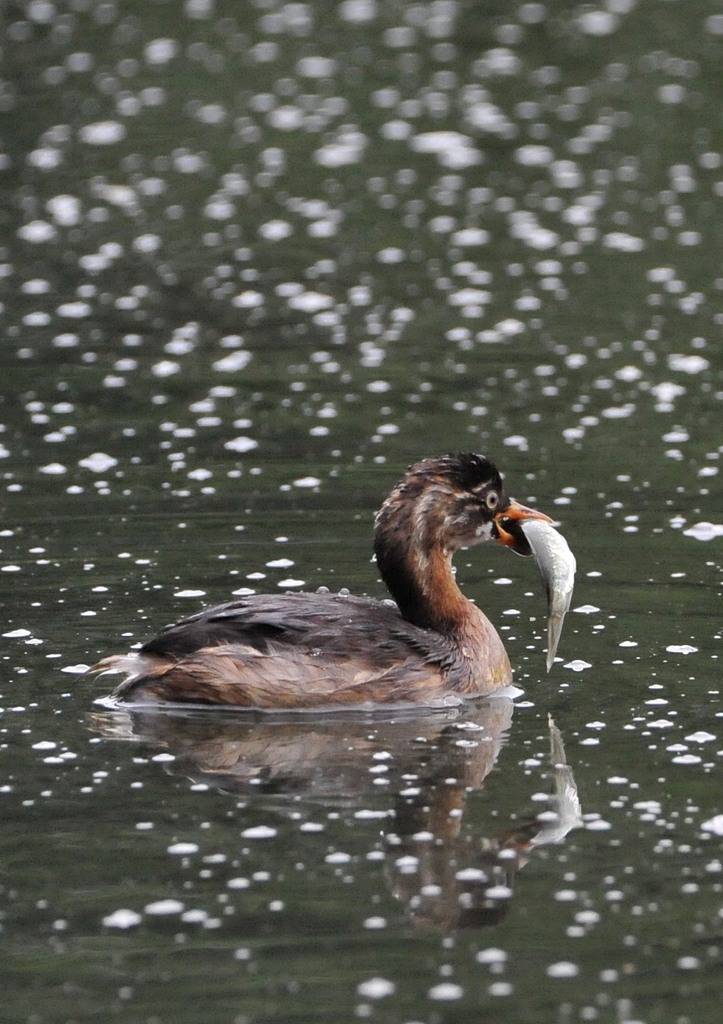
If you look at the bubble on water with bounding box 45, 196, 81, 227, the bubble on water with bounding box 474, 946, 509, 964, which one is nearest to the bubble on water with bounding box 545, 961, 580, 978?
the bubble on water with bounding box 474, 946, 509, 964

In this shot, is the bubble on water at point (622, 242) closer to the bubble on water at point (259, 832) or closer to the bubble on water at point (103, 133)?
the bubble on water at point (103, 133)

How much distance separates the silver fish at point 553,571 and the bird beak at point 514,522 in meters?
0.14

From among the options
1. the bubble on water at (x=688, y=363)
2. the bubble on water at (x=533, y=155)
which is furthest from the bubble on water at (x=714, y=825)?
the bubble on water at (x=533, y=155)

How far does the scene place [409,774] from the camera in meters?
12.2

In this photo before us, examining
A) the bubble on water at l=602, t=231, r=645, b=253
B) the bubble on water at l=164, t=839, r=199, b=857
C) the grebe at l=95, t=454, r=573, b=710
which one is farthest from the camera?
the bubble on water at l=602, t=231, r=645, b=253

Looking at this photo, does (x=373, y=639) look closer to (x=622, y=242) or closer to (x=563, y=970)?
(x=563, y=970)

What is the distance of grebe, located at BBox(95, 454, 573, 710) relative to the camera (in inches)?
525

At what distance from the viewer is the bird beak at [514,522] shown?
1445 centimetres

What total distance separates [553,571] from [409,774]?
238 cm

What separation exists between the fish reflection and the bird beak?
1306mm

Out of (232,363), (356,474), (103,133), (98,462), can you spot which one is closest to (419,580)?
(356,474)

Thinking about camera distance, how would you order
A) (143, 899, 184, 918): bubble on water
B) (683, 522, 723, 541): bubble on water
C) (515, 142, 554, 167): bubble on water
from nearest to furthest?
(143, 899, 184, 918): bubble on water, (683, 522, 723, 541): bubble on water, (515, 142, 554, 167): bubble on water

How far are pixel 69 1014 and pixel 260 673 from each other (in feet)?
13.9

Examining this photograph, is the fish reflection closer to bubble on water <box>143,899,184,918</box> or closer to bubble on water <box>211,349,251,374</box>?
bubble on water <box>143,899,184,918</box>
